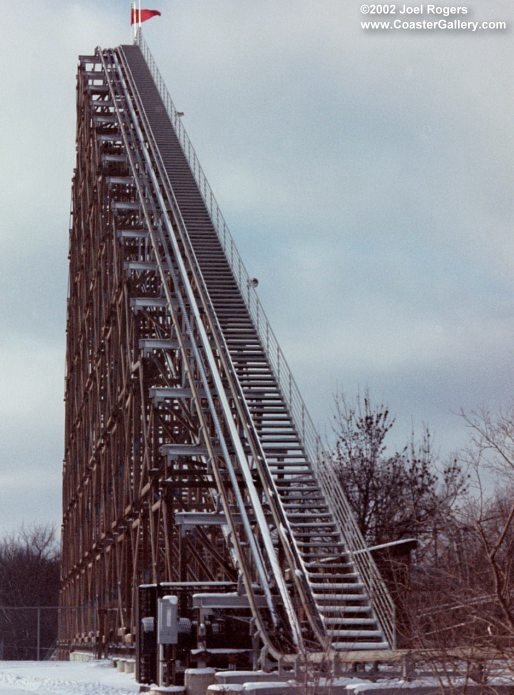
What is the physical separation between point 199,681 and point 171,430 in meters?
17.3

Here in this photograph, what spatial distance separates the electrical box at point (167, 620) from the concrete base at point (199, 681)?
1787 millimetres

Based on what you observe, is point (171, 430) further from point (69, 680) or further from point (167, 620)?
point (167, 620)

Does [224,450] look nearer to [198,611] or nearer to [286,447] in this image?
[286,447]

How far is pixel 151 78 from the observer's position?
1779 inches

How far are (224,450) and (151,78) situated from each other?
79.6 feet

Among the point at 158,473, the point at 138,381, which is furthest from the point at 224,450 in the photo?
the point at 138,381

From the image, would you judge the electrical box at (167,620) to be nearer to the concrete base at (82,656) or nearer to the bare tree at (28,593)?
the concrete base at (82,656)

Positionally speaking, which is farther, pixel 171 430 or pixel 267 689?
pixel 171 430

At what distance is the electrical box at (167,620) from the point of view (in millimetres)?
18562

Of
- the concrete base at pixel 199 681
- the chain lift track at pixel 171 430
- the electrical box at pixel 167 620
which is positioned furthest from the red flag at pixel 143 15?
the concrete base at pixel 199 681

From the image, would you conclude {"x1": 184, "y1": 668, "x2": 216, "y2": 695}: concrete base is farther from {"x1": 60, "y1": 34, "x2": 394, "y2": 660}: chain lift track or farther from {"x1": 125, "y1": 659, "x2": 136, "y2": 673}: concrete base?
{"x1": 125, "y1": 659, "x2": 136, "y2": 673}: concrete base

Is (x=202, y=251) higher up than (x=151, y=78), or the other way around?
(x=151, y=78)

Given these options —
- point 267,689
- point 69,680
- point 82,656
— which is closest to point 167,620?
point 267,689

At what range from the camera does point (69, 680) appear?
82.6 ft
